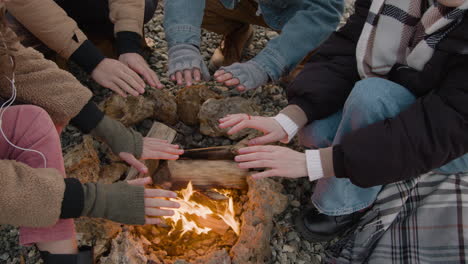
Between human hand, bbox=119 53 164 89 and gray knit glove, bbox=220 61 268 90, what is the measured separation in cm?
41

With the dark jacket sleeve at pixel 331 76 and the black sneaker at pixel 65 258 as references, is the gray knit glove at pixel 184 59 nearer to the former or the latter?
the dark jacket sleeve at pixel 331 76

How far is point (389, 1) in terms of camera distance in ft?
5.57

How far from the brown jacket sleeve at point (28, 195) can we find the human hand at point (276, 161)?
2.50 feet

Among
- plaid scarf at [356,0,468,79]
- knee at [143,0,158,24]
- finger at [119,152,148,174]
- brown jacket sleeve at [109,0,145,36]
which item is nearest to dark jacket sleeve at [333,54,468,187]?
plaid scarf at [356,0,468,79]

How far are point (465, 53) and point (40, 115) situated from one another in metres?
1.78

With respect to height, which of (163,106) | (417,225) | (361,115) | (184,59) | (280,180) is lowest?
(280,180)

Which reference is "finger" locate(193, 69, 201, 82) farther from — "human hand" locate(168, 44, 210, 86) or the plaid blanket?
the plaid blanket

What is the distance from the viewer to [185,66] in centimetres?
222

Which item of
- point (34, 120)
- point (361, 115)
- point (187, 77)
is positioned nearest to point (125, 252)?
point (34, 120)

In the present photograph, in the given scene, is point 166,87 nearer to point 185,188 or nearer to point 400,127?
point 185,188

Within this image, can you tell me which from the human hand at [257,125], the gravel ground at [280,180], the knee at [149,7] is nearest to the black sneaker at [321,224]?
the gravel ground at [280,180]

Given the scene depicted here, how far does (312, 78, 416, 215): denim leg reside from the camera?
1610mm

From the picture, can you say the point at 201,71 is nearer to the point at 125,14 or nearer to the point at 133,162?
the point at 125,14

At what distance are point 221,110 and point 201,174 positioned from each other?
39 centimetres
